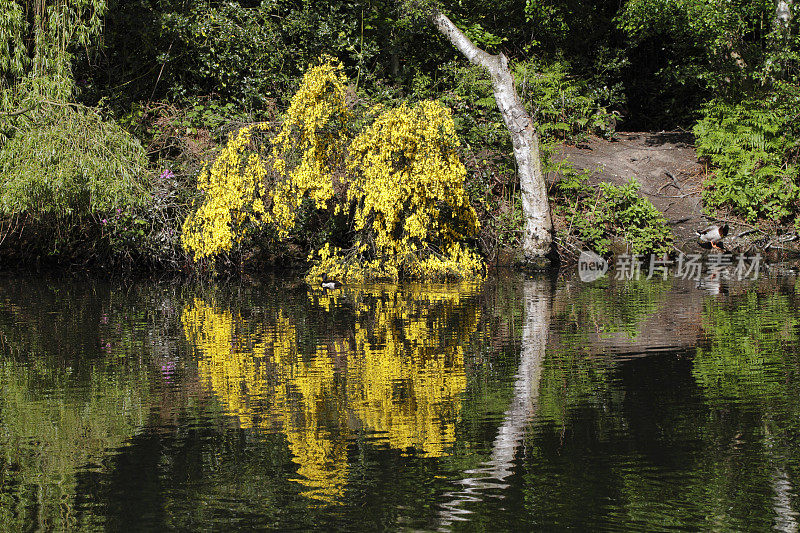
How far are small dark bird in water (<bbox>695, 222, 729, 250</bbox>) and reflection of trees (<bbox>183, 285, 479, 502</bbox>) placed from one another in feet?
22.7

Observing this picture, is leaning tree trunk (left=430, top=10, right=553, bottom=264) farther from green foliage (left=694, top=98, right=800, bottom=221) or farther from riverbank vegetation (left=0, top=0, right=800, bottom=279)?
green foliage (left=694, top=98, right=800, bottom=221)

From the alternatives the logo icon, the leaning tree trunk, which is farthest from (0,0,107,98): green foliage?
the logo icon

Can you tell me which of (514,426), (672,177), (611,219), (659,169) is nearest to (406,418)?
(514,426)

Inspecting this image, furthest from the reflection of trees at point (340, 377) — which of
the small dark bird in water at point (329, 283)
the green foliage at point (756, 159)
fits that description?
the green foliage at point (756, 159)

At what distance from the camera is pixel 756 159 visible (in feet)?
61.2

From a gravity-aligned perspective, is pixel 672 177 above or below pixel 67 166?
above

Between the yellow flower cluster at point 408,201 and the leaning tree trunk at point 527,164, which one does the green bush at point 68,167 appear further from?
the leaning tree trunk at point 527,164

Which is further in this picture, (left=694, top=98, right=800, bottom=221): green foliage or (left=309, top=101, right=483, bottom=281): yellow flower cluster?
(left=694, top=98, right=800, bottom=221): green foliage

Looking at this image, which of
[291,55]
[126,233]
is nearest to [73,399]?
[126,233]

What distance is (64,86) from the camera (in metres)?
15.8

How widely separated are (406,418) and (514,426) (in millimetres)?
842

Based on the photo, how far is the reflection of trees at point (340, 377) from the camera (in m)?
6.68

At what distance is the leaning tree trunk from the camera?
17.2 m

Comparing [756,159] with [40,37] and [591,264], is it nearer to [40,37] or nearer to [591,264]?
[591,264]
